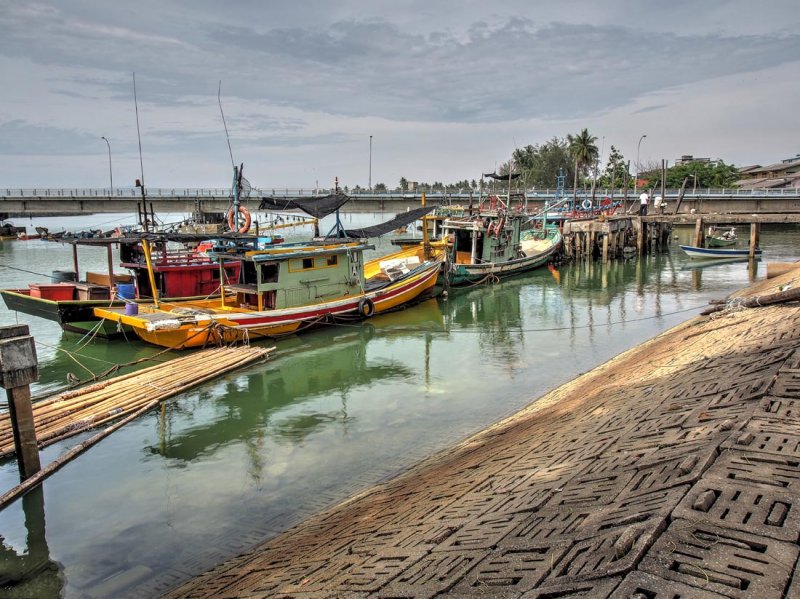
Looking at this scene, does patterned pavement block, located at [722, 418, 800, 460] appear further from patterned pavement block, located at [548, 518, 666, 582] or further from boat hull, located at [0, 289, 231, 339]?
boat hull, located at [0, 289, 231, 339]

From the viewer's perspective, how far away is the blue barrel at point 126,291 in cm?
2122

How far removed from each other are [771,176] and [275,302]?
91173 mm

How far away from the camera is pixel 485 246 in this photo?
3394 centimetres

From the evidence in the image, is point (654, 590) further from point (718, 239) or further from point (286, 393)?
point (718, 239)

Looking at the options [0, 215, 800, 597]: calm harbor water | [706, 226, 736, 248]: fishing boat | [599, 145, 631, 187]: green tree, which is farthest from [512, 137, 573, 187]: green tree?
[0, 215, 800, 597]: calm harbor water

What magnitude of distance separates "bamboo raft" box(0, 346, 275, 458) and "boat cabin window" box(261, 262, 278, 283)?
3834 millimetres

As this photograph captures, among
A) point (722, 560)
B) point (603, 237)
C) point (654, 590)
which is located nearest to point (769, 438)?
point (722, 560)

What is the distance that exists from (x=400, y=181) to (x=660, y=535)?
83.9 m

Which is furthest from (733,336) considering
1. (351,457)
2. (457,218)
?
(457,218)

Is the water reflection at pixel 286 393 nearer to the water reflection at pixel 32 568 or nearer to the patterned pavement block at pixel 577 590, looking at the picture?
the water reflection at pixel 32 568

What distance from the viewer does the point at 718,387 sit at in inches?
357

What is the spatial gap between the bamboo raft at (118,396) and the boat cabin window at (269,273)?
383cm

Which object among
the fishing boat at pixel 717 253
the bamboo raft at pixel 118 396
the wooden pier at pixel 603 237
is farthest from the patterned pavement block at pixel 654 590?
the fishing boat at pixel 717 253

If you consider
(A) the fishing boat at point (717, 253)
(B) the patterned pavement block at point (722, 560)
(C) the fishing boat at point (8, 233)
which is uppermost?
(C) the fishing boat at point (8, 233)
